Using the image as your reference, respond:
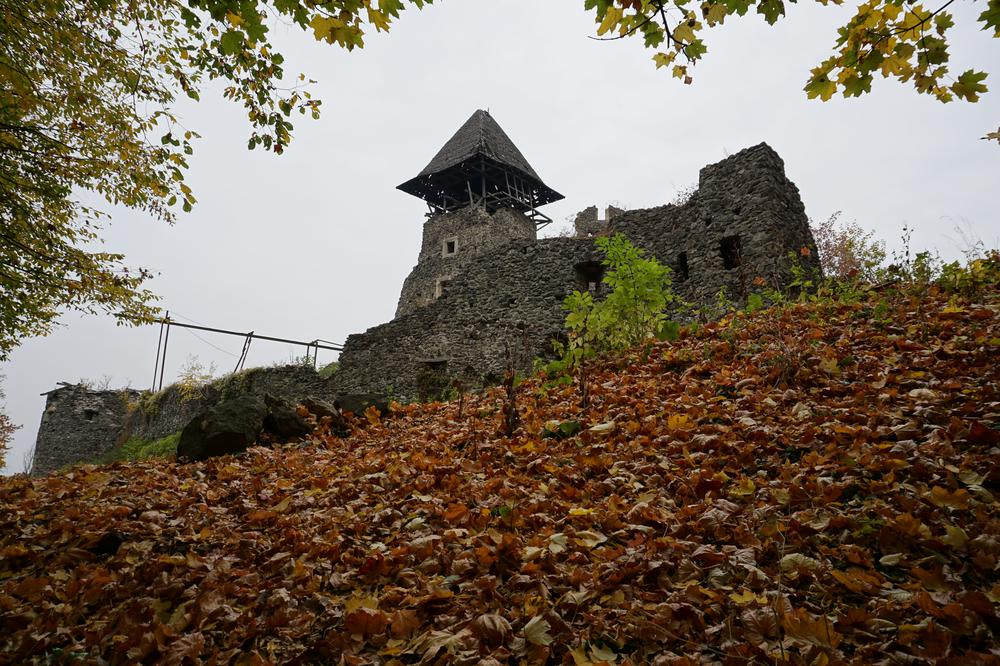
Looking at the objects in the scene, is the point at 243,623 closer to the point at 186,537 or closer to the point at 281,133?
the point at 186,537

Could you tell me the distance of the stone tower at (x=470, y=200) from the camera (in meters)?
25.2

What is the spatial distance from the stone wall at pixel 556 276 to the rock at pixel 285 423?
364 cm

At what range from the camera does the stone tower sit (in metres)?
25.2

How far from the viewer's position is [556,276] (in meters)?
12.6

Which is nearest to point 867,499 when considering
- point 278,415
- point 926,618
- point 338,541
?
point 926,618

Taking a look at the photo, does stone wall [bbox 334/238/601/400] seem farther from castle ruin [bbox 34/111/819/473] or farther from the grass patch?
the grass patch

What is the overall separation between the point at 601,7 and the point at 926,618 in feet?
9.85

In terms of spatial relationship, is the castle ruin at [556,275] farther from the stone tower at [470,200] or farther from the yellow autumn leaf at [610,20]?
the stone tower at [470,200]

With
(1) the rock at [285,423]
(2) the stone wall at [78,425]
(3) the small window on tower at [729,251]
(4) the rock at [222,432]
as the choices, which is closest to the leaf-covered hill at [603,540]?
(4) the rock at [222,432]

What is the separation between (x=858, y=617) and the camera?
5.71ft

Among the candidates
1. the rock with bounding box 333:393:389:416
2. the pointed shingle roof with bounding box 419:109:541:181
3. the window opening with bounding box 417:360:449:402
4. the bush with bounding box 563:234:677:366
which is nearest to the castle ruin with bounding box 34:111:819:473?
the window opening with bounding box 417:360:449:402

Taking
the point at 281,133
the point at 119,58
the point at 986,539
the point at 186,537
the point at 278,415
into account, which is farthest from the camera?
the point at 278,415

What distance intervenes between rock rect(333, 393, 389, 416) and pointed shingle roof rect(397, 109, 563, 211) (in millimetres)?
21067

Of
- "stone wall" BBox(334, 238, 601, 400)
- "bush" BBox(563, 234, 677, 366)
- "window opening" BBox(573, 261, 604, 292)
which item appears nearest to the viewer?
"bush" BBox(563, 234, 677, 366)
